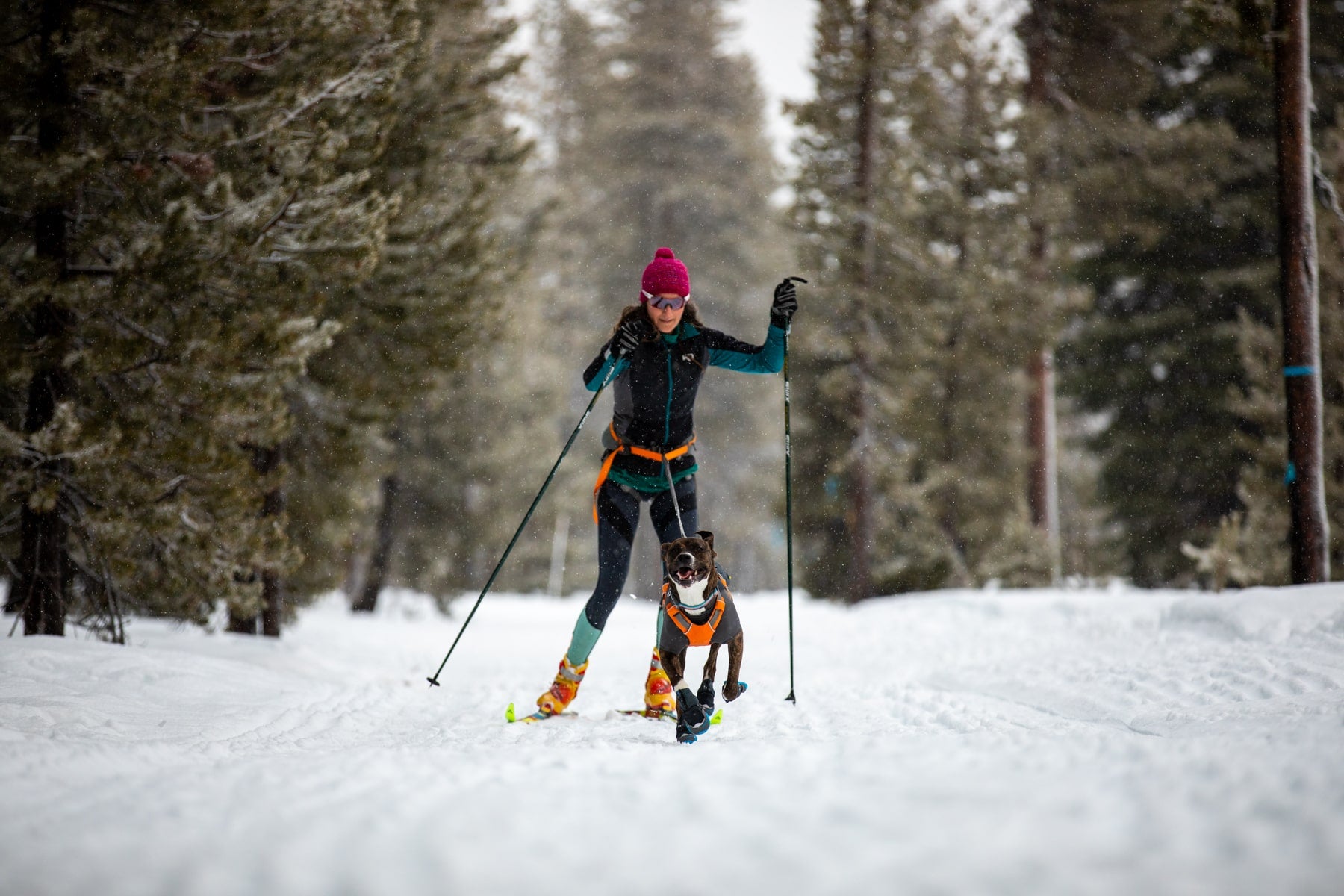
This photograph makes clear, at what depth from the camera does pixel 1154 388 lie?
15.3 meters

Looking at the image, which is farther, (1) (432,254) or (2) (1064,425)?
(2) (1064,425)

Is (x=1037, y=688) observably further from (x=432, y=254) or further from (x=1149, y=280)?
(x=1149, y=280)

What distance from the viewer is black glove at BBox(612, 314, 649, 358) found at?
15.0 ft

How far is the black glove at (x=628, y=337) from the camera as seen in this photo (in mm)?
4562

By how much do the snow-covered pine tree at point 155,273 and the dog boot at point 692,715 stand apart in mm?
4076

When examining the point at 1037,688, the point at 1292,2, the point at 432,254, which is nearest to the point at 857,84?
the point at 1292,2

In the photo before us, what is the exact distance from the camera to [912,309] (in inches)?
575

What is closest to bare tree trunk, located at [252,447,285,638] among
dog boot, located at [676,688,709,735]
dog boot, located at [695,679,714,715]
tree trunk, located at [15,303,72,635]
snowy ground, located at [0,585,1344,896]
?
tree trunk, located at [15,303,72,635]

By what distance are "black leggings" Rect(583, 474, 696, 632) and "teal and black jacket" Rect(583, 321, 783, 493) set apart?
7 cm

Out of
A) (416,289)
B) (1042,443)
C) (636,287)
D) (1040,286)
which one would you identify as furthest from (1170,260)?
(416,289)

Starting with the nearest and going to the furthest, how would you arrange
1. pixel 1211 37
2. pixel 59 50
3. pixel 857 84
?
pixel 59 50 → pixel 1211 37 → pixel 857 84

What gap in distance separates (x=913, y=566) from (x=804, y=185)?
7.33 m

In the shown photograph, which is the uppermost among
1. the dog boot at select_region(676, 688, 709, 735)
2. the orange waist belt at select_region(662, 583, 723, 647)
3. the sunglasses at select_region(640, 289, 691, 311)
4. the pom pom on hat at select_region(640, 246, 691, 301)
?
the pom pom on hat at select_region(640, 246, 691, 301)

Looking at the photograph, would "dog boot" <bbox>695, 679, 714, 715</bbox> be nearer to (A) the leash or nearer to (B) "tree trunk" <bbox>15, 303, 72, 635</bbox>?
(A) the leash
